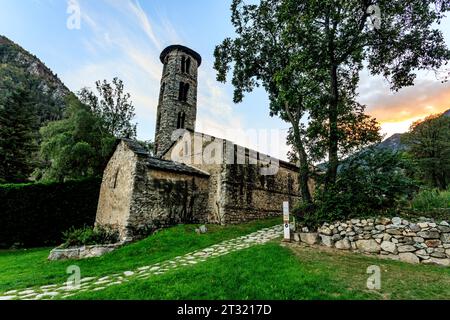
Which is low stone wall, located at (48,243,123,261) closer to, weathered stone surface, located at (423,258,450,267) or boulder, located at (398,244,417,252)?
boulder, located at (398,244,417,252)

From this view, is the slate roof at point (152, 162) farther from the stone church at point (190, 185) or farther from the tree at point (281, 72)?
the tree at point (281, 72)

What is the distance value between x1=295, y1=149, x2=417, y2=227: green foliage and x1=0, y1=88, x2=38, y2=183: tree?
2549 cm

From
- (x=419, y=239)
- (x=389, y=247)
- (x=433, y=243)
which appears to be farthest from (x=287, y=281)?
(x=433, y=243)

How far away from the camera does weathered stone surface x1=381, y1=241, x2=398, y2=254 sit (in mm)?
6594

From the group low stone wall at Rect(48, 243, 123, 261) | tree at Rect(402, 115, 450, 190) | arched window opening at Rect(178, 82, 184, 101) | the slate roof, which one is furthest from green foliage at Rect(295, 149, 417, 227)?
tree at Rect(402, 115, 450, 190)

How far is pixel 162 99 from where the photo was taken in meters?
21.0

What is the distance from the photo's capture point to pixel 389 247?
6.67 meters

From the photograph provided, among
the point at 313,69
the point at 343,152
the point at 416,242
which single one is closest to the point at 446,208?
the point at 416,242

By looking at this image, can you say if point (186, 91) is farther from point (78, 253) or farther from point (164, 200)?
point (78, 253)

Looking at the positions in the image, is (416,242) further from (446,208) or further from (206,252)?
(206,252)

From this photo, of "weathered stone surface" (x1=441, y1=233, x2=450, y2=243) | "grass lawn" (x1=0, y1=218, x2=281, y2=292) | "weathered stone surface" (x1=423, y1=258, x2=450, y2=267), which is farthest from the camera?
"grass lawn" (x1=0, y1=218, x2=281, y2=292)

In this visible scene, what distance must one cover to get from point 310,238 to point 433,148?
2732 cm
